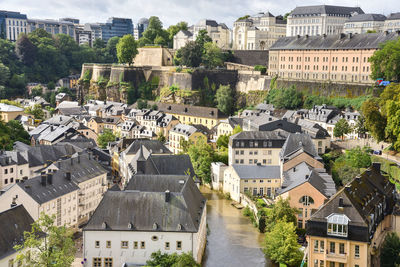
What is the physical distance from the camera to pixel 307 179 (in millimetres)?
38344

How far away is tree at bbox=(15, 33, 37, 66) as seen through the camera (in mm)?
116375

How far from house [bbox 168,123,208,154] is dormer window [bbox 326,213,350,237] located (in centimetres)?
3761

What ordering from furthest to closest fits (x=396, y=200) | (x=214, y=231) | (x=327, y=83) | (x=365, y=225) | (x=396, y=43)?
(x=327, y=83), (x=396, y=43), (x=214, y=231), (x=396, y=200), (x=365, y=225)

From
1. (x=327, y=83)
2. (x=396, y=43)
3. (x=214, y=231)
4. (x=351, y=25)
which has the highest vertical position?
(x=351, y=25)

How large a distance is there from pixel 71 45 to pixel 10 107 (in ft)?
180

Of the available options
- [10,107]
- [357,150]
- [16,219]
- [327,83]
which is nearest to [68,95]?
[10,107]

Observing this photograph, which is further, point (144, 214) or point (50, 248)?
point (144, 214)

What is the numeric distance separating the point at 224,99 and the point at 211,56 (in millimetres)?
14027

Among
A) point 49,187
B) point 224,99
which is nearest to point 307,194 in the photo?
point 49,187

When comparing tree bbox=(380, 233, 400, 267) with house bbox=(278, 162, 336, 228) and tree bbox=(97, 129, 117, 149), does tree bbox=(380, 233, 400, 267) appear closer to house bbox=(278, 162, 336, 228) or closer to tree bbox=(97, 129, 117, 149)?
house bbox=(278, 162, 336, 228)

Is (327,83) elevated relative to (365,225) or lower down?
elevated

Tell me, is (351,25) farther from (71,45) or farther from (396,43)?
(71,45)

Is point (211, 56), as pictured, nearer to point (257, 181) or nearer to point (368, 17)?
point (368, 17)

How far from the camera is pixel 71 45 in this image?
5202 inches
